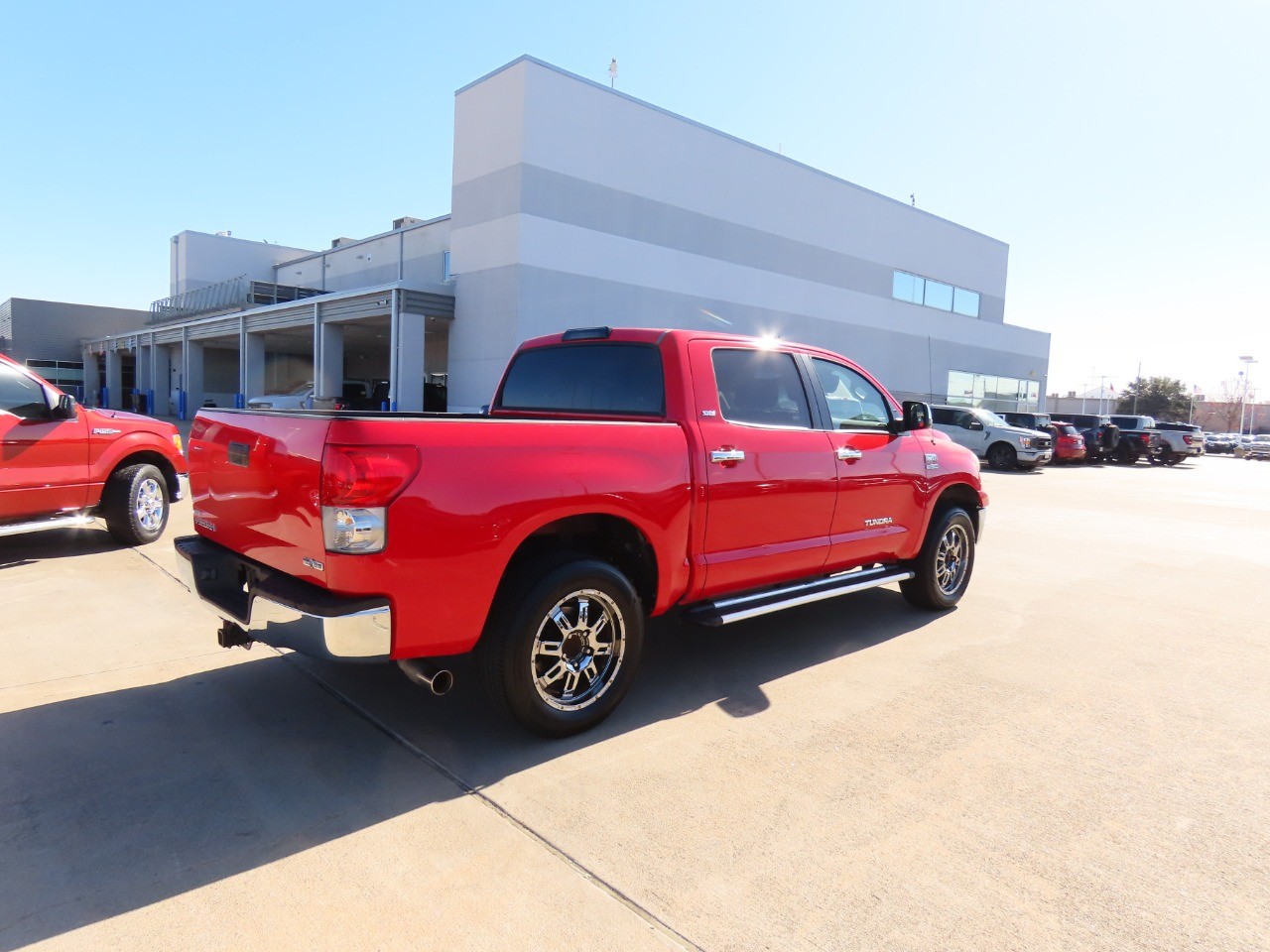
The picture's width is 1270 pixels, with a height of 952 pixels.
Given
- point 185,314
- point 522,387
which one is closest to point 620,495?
Answer: point 522,387

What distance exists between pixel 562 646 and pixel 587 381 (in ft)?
5.91

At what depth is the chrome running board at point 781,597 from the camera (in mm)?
4141

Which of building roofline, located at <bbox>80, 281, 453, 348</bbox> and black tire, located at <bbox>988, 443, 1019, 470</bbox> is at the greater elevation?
building roofline, located at <bbox>80, 281, 453, 348</bbox>

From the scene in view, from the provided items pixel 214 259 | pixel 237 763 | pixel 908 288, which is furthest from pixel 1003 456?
pixel 214 259

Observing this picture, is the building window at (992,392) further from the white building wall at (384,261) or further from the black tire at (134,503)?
the black tire at (134,503)

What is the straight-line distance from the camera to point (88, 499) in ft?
23.5

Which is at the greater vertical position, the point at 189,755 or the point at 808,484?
the point at 808,484

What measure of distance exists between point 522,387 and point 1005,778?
11.5 ft

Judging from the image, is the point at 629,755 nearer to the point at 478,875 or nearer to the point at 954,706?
the point at 478,875

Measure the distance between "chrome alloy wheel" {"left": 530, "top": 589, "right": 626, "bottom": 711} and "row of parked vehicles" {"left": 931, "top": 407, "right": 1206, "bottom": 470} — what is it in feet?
66.5

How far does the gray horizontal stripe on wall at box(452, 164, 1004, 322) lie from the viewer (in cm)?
2195

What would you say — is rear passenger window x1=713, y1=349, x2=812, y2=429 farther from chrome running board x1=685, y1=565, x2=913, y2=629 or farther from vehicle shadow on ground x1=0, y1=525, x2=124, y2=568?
vehicle shadow on ground x1=0, y1=525, x2=124, y2=568

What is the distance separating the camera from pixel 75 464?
23.0 ft

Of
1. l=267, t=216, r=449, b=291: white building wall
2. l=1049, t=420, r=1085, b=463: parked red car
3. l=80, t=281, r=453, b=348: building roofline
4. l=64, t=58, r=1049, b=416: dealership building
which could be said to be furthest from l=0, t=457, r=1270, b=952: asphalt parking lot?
l=267, t=216, r=449, b=291: white building wall
